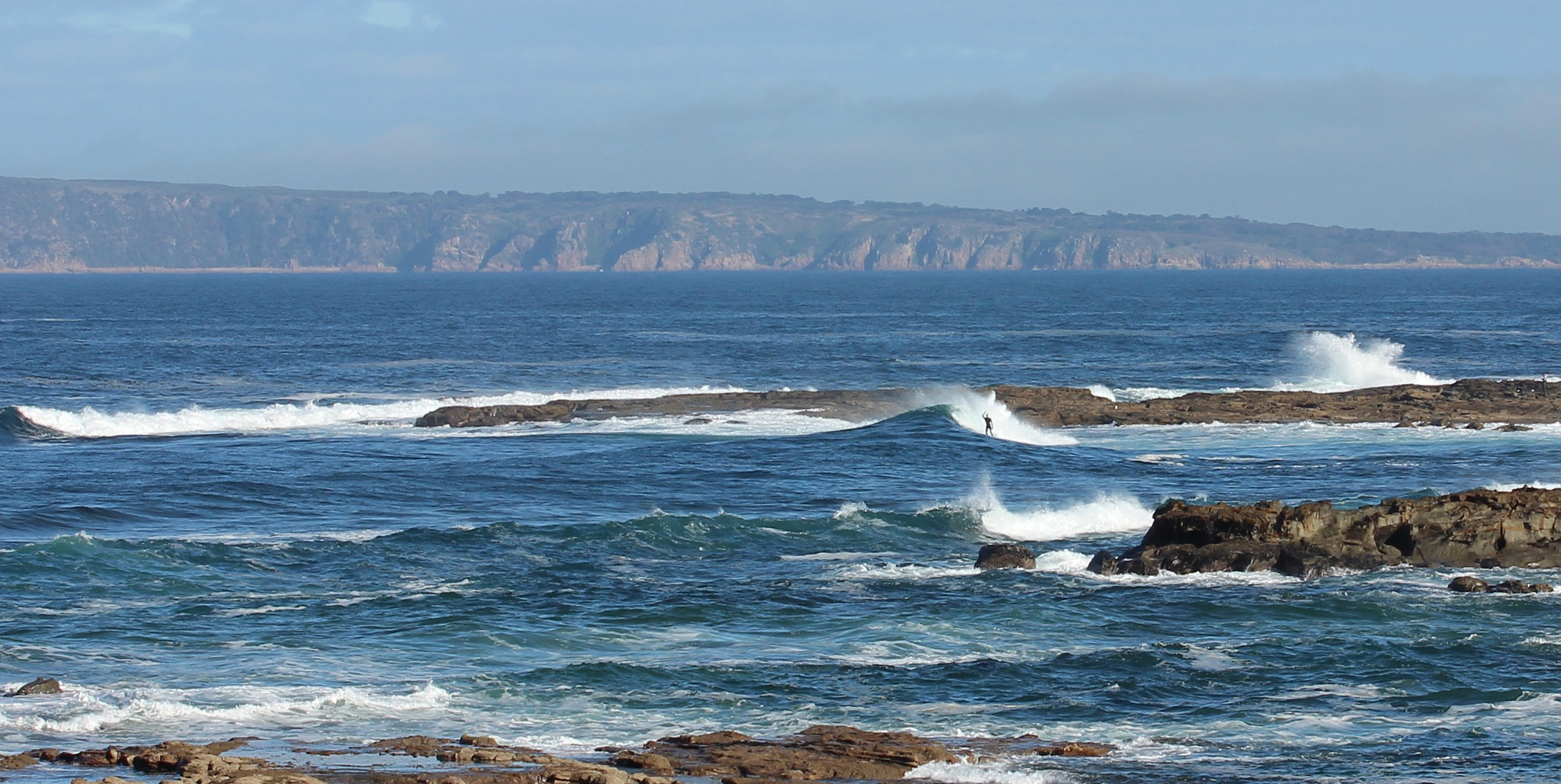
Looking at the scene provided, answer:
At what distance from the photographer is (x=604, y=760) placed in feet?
59.8

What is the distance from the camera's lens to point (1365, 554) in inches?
1157

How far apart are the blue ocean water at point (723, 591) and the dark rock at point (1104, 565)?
0.45 meters

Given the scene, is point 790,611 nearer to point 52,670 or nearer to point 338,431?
point 52,670

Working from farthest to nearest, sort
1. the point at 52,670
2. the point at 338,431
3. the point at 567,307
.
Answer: the point at 567,307 < the point at 338,431 < the point at 52,670

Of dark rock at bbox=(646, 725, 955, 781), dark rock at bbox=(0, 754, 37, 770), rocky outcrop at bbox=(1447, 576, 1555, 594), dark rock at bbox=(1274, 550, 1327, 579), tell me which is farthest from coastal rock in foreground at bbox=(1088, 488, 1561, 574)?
dark rock at bbox=(0, 754, 37, 770)

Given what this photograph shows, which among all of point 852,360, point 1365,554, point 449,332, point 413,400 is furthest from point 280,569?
point 449,332

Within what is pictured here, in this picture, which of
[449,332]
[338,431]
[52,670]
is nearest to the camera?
[52,670]

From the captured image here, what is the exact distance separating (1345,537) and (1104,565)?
4.49 meters

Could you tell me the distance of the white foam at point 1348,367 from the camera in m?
69.4

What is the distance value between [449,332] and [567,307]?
41994mm

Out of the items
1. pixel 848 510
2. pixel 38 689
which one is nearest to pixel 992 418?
pixel 848 510

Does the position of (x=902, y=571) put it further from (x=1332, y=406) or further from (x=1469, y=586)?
(x=1332, y=406)

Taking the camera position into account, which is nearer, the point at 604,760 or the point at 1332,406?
the point at 604,760

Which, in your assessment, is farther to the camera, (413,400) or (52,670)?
(413,400)
